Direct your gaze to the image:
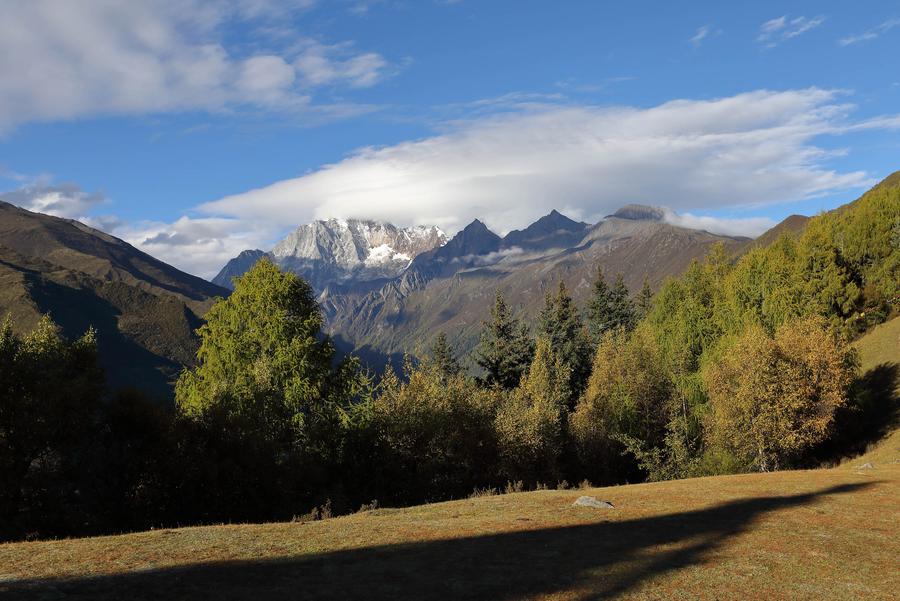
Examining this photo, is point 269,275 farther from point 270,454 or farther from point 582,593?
point 582,593

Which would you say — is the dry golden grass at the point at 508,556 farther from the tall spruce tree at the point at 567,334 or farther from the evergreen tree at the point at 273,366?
the tall spruce tree at the point at 567,334

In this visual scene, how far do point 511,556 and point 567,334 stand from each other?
277 ft

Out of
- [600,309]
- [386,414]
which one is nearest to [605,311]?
[600,309]

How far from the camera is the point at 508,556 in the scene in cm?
2055

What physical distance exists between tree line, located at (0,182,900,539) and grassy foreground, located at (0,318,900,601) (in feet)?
32.8

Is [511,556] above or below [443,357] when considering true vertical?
below

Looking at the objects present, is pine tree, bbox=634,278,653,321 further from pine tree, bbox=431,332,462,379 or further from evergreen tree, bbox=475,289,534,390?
evergreen tree, bbox=475,289,534,390

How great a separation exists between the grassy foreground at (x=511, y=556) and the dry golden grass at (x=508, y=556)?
7 cm

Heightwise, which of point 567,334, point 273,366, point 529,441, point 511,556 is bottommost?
point 529,441

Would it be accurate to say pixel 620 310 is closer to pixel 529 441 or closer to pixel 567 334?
pixel 567 334

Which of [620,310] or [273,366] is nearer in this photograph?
[273,366]

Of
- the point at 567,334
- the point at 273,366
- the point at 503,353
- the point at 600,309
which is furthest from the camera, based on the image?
the point at 600,309

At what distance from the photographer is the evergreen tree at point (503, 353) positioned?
90.9 m

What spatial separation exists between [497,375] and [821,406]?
44.6 m
